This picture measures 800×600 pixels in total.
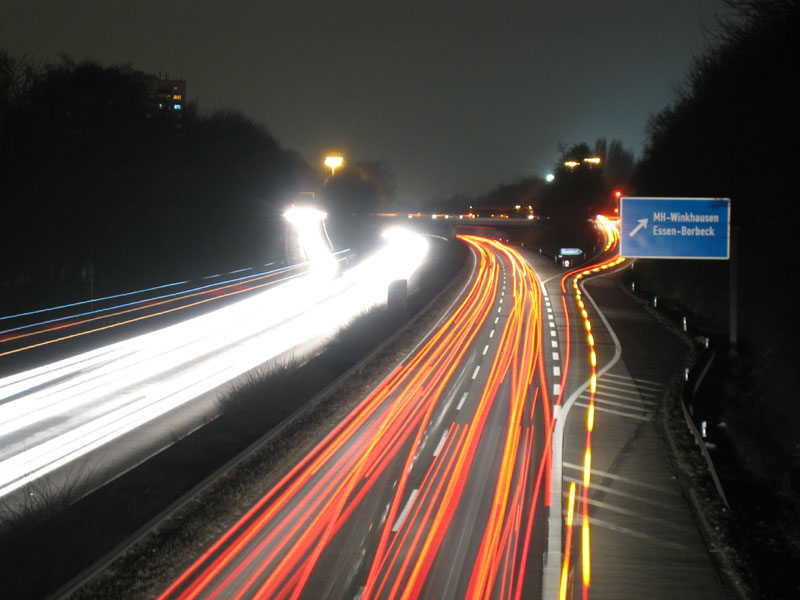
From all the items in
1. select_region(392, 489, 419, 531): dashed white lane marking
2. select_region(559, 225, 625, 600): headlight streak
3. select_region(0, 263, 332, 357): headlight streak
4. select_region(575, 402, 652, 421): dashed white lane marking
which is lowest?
select_region(575, 402, 652, 421): dashed white lane marking

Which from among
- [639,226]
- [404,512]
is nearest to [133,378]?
[404,512]

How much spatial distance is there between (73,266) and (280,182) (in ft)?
135

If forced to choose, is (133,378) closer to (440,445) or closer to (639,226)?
(440,445)

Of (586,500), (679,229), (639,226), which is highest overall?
(639,226)

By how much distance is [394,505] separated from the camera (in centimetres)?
1179

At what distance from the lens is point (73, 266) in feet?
132

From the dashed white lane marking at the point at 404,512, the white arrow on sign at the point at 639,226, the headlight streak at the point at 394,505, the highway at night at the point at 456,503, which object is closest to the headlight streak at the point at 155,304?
the highway at night at the point at 456,503

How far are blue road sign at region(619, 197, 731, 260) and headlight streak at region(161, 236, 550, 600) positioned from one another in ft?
20.2

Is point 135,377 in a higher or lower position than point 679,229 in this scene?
lower

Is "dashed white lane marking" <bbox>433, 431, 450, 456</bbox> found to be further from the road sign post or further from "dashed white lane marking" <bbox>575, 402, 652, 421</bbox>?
the road sign post

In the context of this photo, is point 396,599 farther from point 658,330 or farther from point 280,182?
point 280,182

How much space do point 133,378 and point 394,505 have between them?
1122cm

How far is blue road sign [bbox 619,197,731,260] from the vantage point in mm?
24875

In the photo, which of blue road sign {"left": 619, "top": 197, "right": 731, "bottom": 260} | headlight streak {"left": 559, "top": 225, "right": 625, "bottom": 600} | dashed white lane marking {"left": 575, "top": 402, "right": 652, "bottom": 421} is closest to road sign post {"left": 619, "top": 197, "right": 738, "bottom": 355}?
blue road sign {"left": 619, "top": 197, "right": 731, "bottom": 260}
